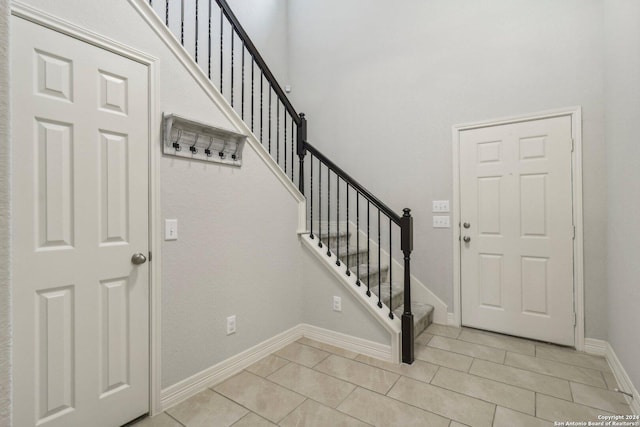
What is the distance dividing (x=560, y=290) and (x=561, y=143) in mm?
1245

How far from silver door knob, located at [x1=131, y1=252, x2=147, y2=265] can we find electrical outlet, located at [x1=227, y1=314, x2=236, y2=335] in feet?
2.54

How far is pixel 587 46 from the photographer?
2510 mm

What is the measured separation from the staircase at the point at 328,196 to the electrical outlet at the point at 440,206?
0.37m

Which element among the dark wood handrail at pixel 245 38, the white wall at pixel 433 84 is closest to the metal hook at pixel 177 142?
the dark wood handrail at pixel 245 38

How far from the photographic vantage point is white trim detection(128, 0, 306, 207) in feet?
5.79

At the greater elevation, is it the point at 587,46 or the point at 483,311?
the point at 587,46

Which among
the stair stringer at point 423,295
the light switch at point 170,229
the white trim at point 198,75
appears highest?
the white trim at point 198,75

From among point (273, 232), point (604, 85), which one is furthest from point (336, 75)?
point (604, 85)

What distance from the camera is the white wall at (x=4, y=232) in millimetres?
547

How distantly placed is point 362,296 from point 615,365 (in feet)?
5.87

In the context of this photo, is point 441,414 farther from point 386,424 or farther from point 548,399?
point 548,399

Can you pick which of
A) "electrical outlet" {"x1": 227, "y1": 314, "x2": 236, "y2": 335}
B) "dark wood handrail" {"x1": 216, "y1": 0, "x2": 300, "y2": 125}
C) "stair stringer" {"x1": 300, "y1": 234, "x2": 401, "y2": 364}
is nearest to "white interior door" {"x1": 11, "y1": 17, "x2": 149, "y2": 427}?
"electrical outlet" {"x1": 227, "y1": 314, "x2": 236, "y2": 335}

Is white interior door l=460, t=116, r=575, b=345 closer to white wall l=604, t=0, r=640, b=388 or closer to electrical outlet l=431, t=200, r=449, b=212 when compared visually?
electrical outlet l=431, t=200, r=449, b=212

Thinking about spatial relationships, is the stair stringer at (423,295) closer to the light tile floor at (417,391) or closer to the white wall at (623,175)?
the light tile floor at (417,391)
